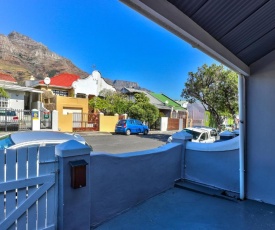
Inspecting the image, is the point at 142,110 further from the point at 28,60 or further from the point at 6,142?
the point at 28,60

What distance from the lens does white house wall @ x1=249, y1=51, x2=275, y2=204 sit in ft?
13.3

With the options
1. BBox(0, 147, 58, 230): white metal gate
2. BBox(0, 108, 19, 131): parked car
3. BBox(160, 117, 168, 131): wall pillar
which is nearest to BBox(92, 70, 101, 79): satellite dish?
BBox(160, 117, 168, 131): wall pillar

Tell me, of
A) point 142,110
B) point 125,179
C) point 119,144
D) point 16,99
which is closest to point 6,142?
point 125,179

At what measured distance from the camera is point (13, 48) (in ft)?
314

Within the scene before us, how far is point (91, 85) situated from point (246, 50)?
2761cm

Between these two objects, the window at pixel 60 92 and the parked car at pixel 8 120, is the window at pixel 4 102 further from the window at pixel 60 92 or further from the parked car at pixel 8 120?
the window at pixel 60 92

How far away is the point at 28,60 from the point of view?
95.6 m

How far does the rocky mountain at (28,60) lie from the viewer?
84.2m

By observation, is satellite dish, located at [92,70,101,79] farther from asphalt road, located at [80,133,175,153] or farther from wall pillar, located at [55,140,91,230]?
wall pillar, located at [55,140,91,230]

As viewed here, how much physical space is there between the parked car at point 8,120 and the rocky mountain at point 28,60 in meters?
66.9

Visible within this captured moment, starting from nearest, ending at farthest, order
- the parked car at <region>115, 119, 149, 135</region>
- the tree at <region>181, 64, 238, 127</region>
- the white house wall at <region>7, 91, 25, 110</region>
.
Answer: the tree at <region>181, 64, 238, 127</region>
the white house wall at <region>7, 91, 25, 110</region>
the parked car at <region>115, 119, 149, 135</region>

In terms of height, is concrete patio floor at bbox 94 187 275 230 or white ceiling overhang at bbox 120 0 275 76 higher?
white ceiling overhang at bbox 120 0 275 76

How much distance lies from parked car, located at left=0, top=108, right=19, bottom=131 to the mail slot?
1734 centimetres

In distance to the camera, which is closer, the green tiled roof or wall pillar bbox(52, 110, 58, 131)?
wall pillar bbox(52, 110, 58, 131)
